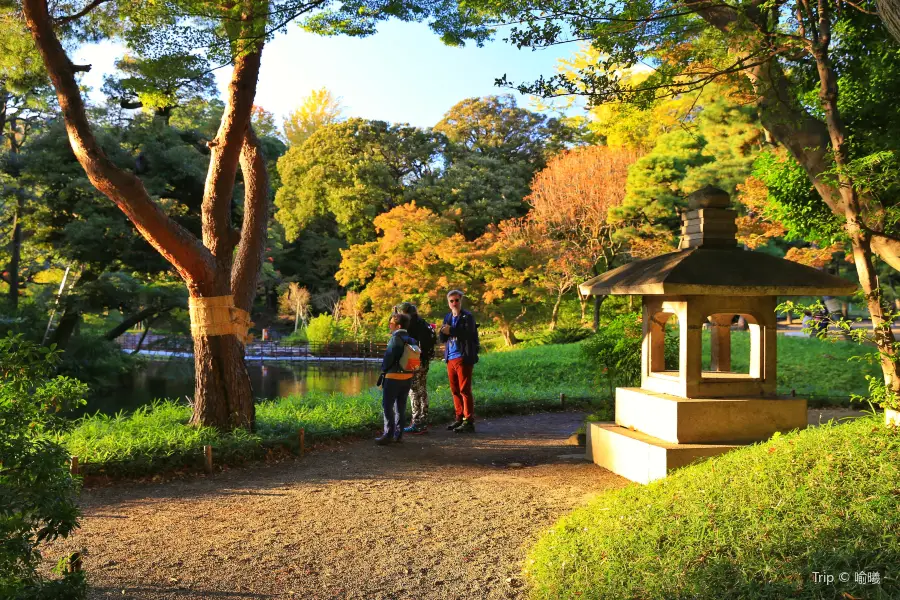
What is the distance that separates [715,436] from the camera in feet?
16.4

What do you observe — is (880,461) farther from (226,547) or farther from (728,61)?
(728,61)

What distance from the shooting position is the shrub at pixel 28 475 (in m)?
2.36

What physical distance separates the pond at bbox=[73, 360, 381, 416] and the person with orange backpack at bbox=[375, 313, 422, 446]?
268 inches

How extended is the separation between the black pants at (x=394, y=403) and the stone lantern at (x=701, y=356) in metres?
2.04

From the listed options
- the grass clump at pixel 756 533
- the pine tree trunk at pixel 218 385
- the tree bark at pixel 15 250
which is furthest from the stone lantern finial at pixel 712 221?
the tree bark at pixel 15 250

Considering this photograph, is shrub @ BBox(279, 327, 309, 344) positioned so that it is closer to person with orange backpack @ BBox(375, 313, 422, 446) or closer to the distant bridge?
the distant bridge

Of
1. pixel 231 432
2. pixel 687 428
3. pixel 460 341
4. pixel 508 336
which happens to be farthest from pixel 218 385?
pixel 508 336

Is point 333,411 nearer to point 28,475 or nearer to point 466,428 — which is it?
point 466,428

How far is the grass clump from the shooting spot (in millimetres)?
2643

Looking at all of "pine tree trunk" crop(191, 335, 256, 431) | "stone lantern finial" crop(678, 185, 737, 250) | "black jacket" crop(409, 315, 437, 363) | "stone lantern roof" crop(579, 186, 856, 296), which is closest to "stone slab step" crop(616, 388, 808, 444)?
"stone lantern roof" crop(579, 186, 856, 296)

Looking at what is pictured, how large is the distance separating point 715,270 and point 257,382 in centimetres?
1556

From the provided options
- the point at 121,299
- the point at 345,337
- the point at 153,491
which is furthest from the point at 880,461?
the point at 345,337

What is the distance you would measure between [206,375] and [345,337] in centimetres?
1950

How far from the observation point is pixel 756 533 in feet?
9.70
